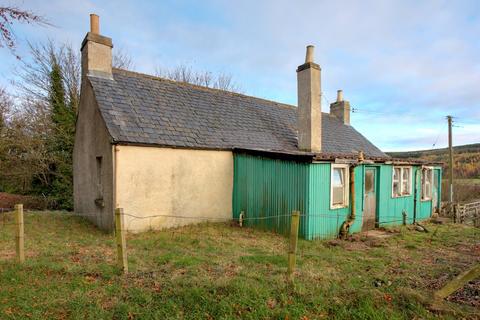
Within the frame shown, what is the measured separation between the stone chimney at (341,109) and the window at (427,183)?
7378mm

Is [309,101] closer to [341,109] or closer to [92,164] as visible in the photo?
[92,164]

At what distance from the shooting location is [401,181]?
1396 cm

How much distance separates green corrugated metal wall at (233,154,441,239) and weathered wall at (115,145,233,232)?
704mm

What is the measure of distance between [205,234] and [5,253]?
5.40 metres

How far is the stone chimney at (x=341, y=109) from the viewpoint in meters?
21.9

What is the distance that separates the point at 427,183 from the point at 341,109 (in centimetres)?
838

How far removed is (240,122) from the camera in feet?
48.1

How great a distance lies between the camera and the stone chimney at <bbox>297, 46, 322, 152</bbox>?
13.3 m

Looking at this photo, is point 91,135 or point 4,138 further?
point 4,138

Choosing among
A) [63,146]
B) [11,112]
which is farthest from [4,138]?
[63,146]

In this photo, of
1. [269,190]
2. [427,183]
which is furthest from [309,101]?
[427,183]

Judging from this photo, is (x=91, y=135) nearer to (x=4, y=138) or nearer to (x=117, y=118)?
(x=117, y=118)

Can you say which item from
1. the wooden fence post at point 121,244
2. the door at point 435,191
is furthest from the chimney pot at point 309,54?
the wooden fence post at point 121,244

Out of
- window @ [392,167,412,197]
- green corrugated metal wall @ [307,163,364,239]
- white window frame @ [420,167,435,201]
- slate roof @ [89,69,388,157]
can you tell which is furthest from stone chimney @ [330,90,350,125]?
green corrugated metal wall @ [307,163,364,239]
